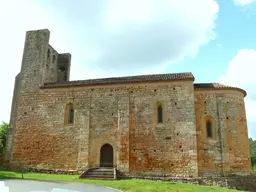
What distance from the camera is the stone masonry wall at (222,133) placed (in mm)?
16281

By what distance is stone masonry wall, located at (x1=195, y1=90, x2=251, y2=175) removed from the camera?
16281 millimetres

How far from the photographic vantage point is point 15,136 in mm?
19406

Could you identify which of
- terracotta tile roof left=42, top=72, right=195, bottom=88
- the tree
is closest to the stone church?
terracotta tile roof left=42, top=72, right=195, bottom=88

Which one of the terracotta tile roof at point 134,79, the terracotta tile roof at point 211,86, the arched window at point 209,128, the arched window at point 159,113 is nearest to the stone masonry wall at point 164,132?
the arched window at point 159,113

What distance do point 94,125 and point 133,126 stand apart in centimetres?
288

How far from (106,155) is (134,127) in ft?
9.40

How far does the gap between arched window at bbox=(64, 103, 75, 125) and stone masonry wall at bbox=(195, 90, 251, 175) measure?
360 inches

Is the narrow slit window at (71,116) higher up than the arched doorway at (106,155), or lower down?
higher up

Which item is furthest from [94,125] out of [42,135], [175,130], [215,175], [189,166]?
[215,175]

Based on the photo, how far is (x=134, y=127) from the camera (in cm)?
1734

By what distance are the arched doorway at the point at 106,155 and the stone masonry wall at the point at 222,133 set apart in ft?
19.8

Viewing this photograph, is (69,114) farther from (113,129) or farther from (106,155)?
(106,155)

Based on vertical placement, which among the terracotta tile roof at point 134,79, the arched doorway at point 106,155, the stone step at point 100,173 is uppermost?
the terracotta tile roof at point 134,79

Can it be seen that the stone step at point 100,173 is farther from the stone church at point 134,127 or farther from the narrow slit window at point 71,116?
the narrow slit window at point 71,116
